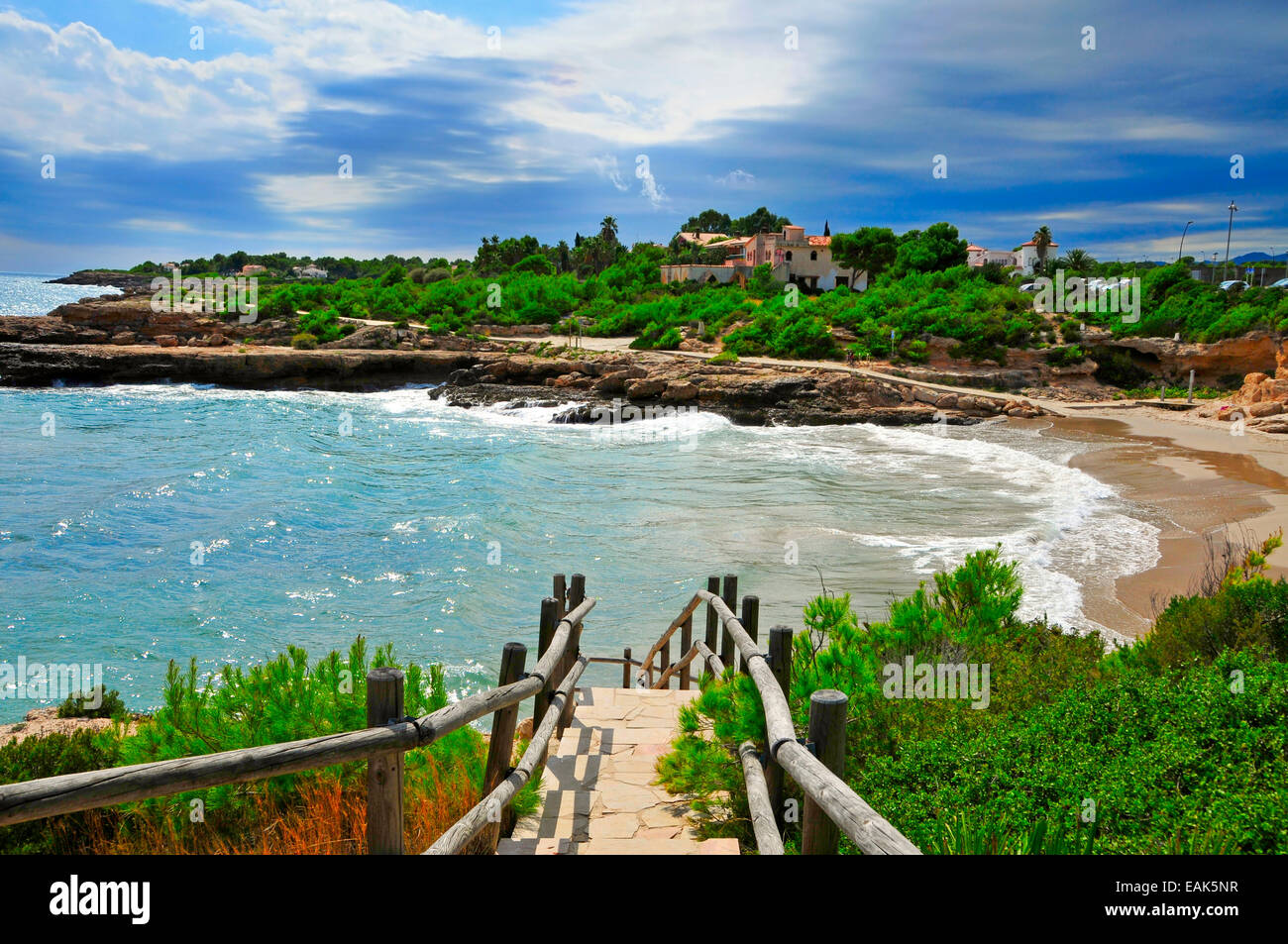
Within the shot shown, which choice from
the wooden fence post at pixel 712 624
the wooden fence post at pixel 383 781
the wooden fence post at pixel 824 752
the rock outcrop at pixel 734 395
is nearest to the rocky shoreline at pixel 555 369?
the rock outcrop at pixel 734 395

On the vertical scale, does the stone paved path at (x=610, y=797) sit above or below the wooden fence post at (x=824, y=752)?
below

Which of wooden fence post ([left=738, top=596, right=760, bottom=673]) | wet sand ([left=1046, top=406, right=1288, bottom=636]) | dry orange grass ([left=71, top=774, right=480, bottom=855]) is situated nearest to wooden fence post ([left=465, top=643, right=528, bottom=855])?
dry orange grass ([left=71, top=774, right=480, bottom=855])

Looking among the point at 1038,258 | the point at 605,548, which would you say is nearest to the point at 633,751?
the point at 605,548

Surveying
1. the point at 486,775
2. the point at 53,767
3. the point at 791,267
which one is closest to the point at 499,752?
the point at 486,775

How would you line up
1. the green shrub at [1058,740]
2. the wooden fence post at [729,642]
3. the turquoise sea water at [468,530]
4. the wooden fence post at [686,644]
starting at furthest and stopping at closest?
the turquoise sea water at [468,530] → the wooden fence post at [686,644] → the wooden fence post at [729,642] → the green shrub at [1058,740]

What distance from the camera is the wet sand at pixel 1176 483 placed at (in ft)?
39.5

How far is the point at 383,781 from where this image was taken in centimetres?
272

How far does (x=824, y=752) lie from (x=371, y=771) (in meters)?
1.56

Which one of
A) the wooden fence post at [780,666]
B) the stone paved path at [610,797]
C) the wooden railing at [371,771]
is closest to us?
the wooden railing at [371,771]

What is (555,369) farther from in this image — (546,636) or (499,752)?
(499,752)

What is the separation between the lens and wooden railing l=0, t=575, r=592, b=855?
7.20 feet

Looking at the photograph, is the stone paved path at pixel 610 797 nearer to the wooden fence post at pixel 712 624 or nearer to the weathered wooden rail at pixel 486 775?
the weathered wooden rail at pixel 486 775

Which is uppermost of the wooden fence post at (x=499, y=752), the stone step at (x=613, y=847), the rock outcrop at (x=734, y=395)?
the rock outcrop at (x=734, y=395)

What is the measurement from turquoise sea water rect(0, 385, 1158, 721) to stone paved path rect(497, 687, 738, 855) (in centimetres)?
441
